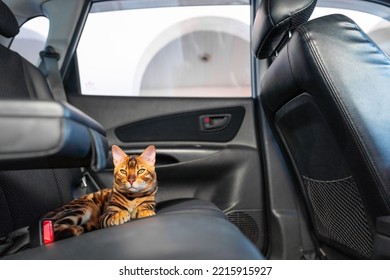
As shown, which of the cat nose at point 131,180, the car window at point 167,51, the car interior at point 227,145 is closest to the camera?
the car interior at point 227,145

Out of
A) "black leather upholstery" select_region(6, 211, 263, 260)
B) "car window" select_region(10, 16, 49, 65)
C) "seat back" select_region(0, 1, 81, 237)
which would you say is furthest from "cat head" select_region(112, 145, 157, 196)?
"car window" select_region(10, 16, 49, 65)

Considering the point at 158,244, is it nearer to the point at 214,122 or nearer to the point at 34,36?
the point at 214,122

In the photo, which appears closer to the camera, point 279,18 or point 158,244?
point 158,244

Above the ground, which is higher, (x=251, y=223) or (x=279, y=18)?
(x=279, y=18)

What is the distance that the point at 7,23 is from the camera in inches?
36.4

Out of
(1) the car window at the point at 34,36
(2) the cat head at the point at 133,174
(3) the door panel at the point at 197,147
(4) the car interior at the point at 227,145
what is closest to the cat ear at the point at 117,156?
(2) the cat head at the point at 133,174

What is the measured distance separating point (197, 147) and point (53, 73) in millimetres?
574

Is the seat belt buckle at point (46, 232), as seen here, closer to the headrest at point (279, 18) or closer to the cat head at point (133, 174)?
the cat head at point (133, 174)

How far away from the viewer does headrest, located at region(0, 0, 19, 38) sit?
900 millimetres

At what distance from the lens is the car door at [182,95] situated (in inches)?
47.6

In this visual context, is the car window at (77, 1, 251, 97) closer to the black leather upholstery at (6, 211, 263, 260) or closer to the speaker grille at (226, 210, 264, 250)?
the speaker grille at (226, 210, 264, 250)

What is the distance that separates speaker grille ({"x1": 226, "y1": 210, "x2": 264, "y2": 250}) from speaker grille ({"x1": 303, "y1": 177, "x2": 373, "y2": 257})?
0.25m

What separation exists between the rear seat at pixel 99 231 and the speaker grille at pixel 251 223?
14.7 inches

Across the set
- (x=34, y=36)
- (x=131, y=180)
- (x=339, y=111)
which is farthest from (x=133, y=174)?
(x=34, y=36)
